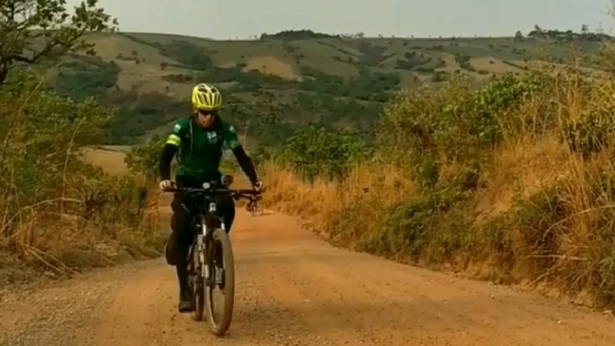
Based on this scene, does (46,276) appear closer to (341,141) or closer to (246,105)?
(341,141)

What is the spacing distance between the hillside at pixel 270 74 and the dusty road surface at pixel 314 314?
3327 centimetres

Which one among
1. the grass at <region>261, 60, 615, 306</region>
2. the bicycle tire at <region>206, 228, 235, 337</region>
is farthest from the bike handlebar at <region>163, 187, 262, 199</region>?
the grass at <region>261, 60, 615, 306</region>

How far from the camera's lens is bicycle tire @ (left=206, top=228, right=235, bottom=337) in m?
8.26

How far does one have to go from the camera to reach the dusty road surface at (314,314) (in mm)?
8250

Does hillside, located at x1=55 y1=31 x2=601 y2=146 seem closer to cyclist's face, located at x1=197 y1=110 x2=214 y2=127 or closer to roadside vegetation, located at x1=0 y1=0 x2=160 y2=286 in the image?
roadside vegetation, located at x1=0 y1=0 x2=160 y2=286

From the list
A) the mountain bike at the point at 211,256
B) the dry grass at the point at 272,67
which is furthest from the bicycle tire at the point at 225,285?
the dry grass at the point at 272,67

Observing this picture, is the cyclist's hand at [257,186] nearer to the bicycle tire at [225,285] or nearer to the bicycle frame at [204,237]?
the bicycle frame at [204,237]

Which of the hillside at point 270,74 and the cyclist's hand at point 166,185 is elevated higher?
the cyclist's hand at point 166,185

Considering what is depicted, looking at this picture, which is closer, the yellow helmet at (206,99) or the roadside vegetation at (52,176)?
the yellow helmet at (206,99)

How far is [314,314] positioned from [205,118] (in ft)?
6.68

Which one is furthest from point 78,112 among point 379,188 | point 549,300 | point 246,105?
point 246,105

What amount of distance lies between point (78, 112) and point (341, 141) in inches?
635

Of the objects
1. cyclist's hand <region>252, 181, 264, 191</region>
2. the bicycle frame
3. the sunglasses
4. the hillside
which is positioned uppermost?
the sunglasses

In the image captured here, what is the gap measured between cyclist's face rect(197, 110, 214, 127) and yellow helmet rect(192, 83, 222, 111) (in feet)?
0.18
